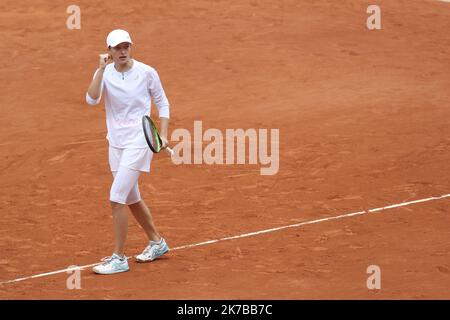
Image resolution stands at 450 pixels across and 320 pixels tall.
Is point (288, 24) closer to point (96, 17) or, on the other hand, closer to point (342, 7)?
point (342, 7)

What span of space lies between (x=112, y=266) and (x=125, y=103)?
1.53 meters

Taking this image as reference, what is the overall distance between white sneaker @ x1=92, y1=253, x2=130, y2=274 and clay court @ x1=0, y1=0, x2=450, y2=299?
0.40ft

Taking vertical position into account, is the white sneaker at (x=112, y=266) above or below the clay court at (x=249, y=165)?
below

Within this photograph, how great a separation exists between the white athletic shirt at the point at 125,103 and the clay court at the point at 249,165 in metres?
1.29

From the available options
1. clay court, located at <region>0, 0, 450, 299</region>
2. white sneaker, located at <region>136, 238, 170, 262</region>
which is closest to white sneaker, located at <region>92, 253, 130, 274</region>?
clay court, located at <region>0, 0, 450, 299</region>

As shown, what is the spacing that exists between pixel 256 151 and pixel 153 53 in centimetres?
628

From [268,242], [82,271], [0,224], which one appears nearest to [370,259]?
[268,242]

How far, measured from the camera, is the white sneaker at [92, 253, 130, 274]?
10.0 metres

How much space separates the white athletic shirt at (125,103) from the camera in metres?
9.80

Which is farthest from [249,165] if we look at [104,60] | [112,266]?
[104,60]

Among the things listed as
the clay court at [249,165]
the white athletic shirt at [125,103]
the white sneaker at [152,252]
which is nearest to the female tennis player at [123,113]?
the white athletic shirt at [125,103]

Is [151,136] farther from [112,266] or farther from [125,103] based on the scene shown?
[112,266]

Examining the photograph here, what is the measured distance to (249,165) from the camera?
14422 mm

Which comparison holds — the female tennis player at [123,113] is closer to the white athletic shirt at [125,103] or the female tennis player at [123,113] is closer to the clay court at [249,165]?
the white athletic shirt at [125,103]
